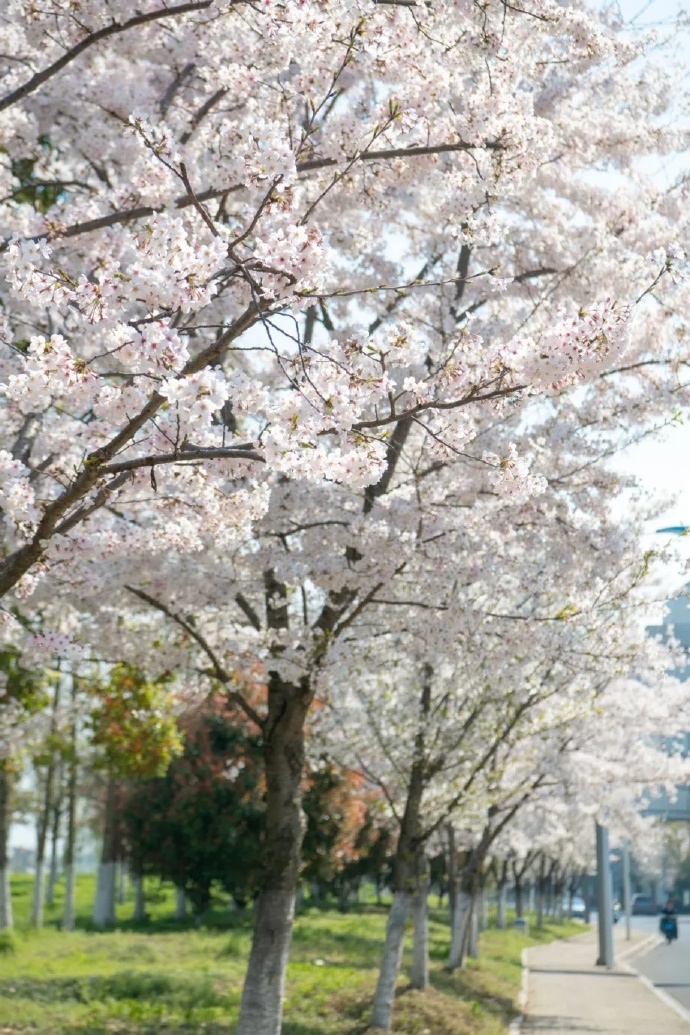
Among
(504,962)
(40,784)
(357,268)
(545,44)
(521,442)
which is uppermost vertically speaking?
(545,44)

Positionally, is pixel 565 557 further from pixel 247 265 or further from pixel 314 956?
pixel 314 956

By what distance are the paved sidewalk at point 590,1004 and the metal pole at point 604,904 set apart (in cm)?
44

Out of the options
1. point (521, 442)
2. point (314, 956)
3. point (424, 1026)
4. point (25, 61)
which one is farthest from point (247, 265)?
point (314, 956)

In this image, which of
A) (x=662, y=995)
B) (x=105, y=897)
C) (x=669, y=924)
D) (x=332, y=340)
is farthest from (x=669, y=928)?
(x=332, y=340)

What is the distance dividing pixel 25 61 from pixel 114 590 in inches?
184

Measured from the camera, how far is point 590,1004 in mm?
19047

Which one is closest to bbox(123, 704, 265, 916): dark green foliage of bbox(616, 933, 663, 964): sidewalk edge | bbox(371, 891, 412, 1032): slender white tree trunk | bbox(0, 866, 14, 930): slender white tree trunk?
bbox(0, 866, 14, 930): slender white tree trunk

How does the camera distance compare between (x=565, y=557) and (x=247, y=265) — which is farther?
(x=565, y=557)


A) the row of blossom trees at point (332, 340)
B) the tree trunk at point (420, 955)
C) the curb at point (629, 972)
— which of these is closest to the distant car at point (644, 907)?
the curb at point (629, 972)

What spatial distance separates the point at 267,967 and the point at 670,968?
2238 cm

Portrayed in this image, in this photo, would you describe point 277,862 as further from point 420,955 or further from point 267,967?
point 420,955

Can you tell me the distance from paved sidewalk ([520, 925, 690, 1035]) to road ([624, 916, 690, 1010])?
1.56 feet

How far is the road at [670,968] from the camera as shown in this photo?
22109 millimetres

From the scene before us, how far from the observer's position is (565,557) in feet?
34.8
